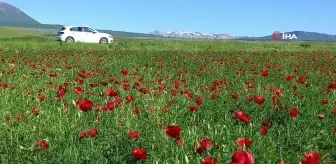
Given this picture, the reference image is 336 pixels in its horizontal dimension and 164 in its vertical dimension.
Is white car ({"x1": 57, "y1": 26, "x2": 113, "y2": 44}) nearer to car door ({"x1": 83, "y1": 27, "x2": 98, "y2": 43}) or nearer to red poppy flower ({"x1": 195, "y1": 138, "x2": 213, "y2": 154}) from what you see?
car door ({"x1": 83, "y1": 27, "x2": 98, "y2": 43})

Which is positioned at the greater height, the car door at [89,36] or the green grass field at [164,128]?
the car door at [89,36]

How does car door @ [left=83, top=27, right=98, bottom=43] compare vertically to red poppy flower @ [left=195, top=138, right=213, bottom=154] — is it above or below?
above

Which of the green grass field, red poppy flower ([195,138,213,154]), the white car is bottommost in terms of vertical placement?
the green grass field

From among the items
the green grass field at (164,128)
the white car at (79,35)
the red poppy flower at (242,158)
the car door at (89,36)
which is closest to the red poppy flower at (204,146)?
the green grass field at (164,128)

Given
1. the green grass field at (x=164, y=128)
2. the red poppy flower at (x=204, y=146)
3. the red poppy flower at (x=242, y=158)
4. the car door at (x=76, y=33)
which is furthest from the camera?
the car door at (x=76, y=33)

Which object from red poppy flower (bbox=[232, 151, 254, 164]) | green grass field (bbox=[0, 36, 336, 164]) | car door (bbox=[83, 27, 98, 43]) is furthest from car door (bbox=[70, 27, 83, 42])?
red poppy flower (bbox=[232, 151, 254, 164])

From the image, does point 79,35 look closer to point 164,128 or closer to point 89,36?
point 89,36

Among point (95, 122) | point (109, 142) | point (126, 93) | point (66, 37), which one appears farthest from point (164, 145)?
point (66, 37)

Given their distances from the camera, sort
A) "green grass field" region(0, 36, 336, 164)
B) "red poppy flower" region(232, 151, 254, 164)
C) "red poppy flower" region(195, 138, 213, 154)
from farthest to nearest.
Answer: "green grass field" region(0, 36, 336, 164) < "red poppy flower" region(195, 138, 213, 154) < "red poppy flower" region(232, 151, 254, 164)

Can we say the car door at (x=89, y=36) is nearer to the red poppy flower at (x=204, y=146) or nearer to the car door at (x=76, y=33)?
the car door at (x=76, y=33)

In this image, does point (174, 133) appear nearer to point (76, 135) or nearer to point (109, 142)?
point (109, 142)

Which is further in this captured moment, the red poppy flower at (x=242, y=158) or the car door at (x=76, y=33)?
the car door at (x=76, y=33)

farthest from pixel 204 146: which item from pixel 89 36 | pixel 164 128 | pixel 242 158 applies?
pixel 89 36

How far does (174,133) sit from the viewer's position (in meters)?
3.13
